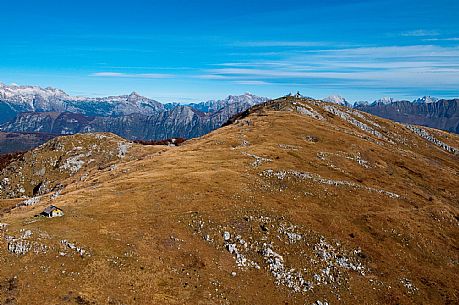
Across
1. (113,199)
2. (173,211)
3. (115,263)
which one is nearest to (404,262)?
(173,211)

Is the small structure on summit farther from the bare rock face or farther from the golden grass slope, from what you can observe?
the bare rock face

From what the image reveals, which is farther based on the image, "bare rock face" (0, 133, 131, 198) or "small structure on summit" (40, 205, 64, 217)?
"bare rock face" (0, 133, 131, 198)

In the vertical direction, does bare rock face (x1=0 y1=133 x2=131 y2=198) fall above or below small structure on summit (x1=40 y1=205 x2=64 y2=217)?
below

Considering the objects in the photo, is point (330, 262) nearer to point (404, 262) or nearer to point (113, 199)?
point (404, 262)

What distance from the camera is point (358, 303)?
152ft

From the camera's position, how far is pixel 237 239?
5300cm

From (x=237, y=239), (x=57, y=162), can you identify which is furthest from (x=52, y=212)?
(x=57, y=162)

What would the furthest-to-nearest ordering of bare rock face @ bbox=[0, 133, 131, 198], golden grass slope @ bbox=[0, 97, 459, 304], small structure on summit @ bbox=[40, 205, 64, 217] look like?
bare rock face @ bbox=[0, 133, 131, 198] → small structure on summit @ bbox=[40, 205, 64, 217] → golden grass slope @ bbox=[0, 97, 459, 304]

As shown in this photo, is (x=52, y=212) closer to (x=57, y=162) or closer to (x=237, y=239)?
(x=237, y=239)

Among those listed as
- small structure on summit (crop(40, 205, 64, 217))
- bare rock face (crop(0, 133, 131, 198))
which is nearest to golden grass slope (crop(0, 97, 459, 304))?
small structure on summit (crop(40, 205, 64, 217))

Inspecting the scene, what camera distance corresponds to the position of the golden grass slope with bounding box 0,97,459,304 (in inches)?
1617

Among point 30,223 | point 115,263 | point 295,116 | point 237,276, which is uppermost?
point 295,116

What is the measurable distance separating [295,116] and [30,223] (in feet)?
400

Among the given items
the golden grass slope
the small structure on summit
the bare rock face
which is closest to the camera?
the golden grass slope
